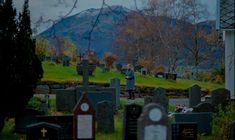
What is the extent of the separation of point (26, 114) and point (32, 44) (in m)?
2.06

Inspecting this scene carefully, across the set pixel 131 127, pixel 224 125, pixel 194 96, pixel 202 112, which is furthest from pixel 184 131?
pixel 194 96

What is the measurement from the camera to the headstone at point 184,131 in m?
11.7

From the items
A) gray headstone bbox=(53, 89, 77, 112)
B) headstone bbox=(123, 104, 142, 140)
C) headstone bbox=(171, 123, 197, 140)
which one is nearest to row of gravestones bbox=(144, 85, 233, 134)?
headstone bbox=(123, 104, 142, 140)

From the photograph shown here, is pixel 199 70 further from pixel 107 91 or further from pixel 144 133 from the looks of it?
pixel 144 133

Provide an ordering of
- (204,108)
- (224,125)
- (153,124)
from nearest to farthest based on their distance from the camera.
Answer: (153,124) → (224,125) → (204,108)

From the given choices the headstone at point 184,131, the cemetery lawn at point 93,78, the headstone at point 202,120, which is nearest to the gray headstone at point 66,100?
the headstone at point 202,120

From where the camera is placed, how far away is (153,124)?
325 inches

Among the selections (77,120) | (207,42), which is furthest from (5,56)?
(207,42)

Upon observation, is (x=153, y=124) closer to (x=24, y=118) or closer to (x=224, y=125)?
(x=224, y=125)

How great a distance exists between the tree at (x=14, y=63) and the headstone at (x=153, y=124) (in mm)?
6317

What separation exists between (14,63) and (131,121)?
3.77 metres

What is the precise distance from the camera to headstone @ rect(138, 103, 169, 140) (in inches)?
324

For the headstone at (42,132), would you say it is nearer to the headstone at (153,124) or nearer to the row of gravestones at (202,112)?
the headstone at (153,124)

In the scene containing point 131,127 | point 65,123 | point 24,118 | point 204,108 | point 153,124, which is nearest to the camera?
point 153,124
